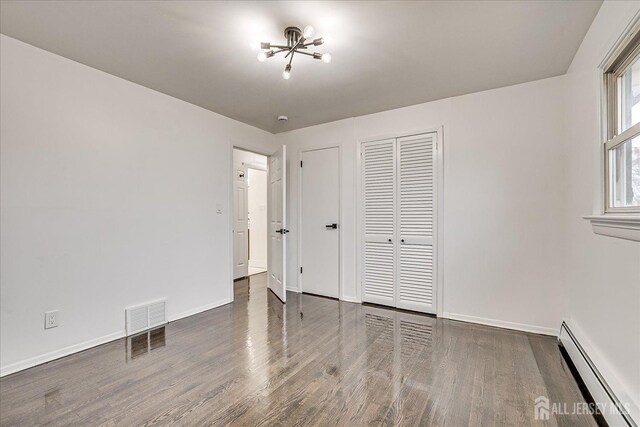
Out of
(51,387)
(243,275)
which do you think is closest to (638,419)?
(51,387)

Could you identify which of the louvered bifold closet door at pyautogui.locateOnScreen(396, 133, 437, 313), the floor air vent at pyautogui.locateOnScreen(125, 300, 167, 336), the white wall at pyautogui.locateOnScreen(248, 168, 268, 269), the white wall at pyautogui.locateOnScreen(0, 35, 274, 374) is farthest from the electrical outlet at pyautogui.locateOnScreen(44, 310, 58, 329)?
the white wall at pyautogui.locateOnScreen(248, 168, 268, 269)

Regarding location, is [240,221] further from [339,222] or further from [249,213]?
[339,222]

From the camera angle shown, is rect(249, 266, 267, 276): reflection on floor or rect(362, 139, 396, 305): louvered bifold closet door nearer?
rect(362, 139, 396, 305): louvered bifold closet door

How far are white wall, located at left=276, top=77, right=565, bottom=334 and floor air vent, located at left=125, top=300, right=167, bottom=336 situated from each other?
3044 mm

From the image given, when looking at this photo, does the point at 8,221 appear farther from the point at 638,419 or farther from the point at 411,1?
the point at 638,419

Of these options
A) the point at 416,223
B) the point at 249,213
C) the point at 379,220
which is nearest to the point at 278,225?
the point at 379,220

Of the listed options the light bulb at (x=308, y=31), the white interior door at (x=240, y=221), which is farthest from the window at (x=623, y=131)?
the white interior door at (x=240, y=221)

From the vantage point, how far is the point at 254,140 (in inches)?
171

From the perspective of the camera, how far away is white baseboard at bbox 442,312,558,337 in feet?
9.25

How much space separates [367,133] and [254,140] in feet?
5.38

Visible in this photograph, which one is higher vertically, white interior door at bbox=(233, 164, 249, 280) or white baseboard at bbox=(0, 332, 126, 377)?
white interior door at bbox=(233, 164, 249, 280)

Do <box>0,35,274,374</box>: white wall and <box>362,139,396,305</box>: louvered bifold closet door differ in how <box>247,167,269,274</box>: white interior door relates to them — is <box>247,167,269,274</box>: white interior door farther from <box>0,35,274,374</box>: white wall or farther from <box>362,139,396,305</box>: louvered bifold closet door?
<box>362,139,396,305</box>: louvered bifold closet door

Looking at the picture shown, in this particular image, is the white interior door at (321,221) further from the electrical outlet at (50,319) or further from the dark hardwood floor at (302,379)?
the electrical outlet at (50,319)

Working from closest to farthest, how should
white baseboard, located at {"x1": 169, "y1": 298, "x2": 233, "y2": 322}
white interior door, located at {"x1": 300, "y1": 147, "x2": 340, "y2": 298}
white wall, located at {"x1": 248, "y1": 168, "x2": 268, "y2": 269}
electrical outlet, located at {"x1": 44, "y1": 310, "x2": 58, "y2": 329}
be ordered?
electrical outlet, located at {"x1": 44, "y1": 310, "x2": 58, "y2": 329}, white baseboard, located at {"x1": 169, "y1": 298, "x2": 233, "y2": 322}, white interior door, located at {"x1": 300, "y1": 147, "x2": 340, "y2": 298}, white wall, located at {"x1": 248, "y1": 168, "x2": 268, "y2": 269}
